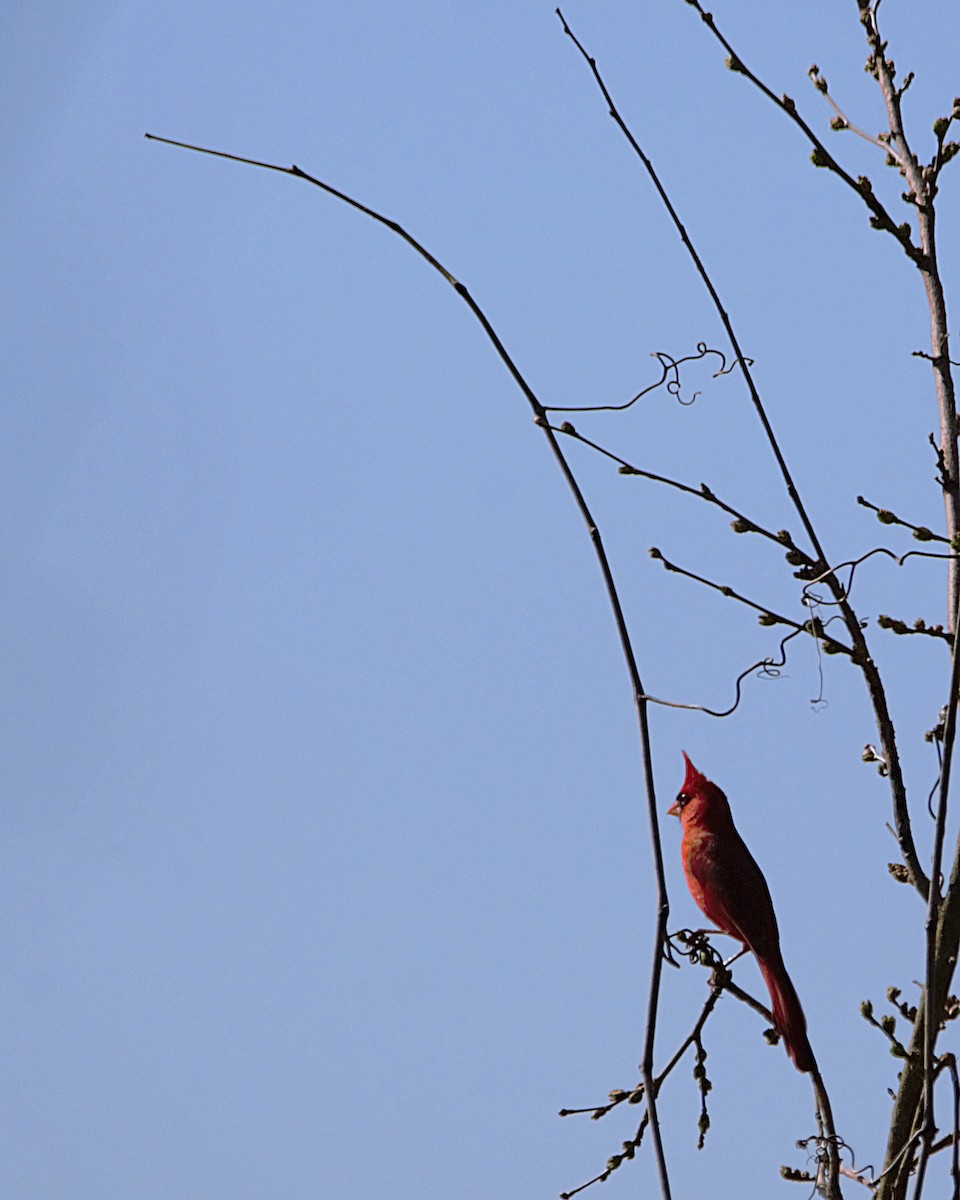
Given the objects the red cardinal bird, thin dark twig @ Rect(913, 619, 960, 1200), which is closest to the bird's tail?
the red cardinal bird

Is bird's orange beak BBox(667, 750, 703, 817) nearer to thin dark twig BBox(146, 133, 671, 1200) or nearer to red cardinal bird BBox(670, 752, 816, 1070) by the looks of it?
red cardinal bird BBox(670, 752, 816, 1070)

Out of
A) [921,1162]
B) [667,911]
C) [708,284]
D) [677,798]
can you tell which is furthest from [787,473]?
[677,798]

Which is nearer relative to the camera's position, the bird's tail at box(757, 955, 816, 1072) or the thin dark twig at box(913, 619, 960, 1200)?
the thin dark twig at box(913, 619, 960, 1200)

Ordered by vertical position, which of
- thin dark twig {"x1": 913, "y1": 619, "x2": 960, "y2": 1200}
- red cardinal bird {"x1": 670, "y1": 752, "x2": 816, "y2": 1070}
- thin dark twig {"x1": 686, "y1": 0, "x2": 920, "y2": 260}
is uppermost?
thin dark twig {"x1": 686, "y1": 0, "x2": 920, "y2": 260}

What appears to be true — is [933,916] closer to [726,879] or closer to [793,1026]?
[793,1026]

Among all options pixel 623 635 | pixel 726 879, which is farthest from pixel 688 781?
pixel 623 635

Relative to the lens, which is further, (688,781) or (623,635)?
(688,781)

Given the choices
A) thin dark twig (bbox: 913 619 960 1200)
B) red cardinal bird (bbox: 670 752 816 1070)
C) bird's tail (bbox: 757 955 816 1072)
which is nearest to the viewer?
thin dark twig (bbox: 913 619 960 1200)

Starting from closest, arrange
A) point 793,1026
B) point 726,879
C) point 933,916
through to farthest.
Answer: point 933,916 → point 793,1026 → point 726,879

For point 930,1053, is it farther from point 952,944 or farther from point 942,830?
point 952,944

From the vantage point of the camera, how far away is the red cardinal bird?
4.54ft

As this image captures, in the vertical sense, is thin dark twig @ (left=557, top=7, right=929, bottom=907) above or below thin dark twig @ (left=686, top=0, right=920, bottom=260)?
below

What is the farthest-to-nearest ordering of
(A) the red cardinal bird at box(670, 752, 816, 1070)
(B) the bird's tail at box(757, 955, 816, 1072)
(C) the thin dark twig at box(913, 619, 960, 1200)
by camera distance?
(A) the red cardinal bird at box(670, 752, 816, 1070)
(B) the bird's tail at box(757, 955, 816, 1072)
(C) the thin dark twig at box(913, 619, 960, 1200)

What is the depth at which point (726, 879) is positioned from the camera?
1517 millimetres
